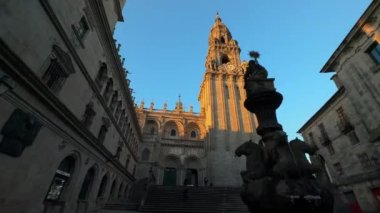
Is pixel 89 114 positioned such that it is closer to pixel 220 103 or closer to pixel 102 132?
pixel 102 132

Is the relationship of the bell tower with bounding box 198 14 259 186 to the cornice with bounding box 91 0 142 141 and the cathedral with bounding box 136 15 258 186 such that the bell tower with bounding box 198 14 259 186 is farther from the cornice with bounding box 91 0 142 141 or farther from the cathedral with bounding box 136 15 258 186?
the cornice with bounding box 91 0 142 141

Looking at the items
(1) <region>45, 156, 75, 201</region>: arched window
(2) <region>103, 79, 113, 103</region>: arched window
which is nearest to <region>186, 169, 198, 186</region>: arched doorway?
(2) <region>103, 79, 113, 103</region>: arched window

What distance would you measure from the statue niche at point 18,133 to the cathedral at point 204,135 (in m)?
22.1

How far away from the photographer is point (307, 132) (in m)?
26.5

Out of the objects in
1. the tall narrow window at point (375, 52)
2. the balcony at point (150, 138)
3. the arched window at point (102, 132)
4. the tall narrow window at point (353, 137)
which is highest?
the tall narrow window at point (375, 52)

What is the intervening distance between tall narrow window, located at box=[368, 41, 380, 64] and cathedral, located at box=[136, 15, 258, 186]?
19.8 m

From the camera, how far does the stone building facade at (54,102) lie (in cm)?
616

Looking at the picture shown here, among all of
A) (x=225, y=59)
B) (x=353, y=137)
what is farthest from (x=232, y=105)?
(x=353, y=137)

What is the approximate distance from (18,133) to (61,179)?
16.2ft

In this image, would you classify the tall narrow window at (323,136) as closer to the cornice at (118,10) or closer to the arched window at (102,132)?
the arched window at (102,132)

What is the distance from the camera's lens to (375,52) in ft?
46.3

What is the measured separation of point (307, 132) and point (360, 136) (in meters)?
9.71

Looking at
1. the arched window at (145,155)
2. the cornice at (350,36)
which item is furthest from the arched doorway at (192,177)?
the cornice at (350,36)

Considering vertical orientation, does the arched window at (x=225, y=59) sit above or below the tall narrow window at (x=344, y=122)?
above
